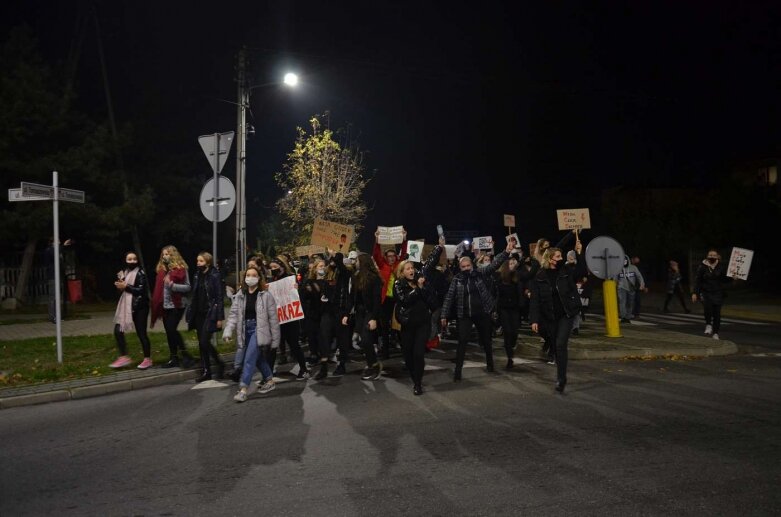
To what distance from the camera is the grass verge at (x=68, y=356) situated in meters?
9.71

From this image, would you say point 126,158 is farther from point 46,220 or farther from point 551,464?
point 551,464

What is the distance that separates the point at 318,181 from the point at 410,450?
2478 cm

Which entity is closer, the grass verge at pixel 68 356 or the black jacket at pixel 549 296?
the black jacket at pixel 549 296

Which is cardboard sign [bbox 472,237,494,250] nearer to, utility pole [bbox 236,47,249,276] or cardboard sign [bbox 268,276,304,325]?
utility pole [bbox 236,47,249,276]

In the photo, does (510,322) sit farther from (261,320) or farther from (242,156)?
(242,156)

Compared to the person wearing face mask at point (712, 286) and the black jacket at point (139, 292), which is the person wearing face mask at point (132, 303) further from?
the person wearing face mask at point (712, 286)

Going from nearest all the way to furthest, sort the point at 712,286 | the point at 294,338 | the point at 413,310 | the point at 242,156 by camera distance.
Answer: the point at 413,310 < the point at 294,338 < the point at 712,286 < the point at 242,156

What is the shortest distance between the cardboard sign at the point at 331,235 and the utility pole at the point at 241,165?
1.48 metres

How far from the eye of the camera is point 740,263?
15125mm

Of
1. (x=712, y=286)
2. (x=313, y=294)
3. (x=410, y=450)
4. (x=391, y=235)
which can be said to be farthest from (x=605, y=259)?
(x=410, y=450)

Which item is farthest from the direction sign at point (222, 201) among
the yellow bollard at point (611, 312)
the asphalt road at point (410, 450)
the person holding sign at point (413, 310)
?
the yellow bollard at point (611, 312)

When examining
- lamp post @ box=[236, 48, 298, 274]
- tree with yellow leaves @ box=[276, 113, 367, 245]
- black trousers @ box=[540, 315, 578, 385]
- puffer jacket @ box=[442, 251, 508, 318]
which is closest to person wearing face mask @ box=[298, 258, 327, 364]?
puffer jacket @ box=[442, 251, 508, 318]

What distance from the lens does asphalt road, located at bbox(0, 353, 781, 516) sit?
15.0 feet

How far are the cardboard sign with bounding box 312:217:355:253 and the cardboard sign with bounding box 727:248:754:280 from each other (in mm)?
8440
